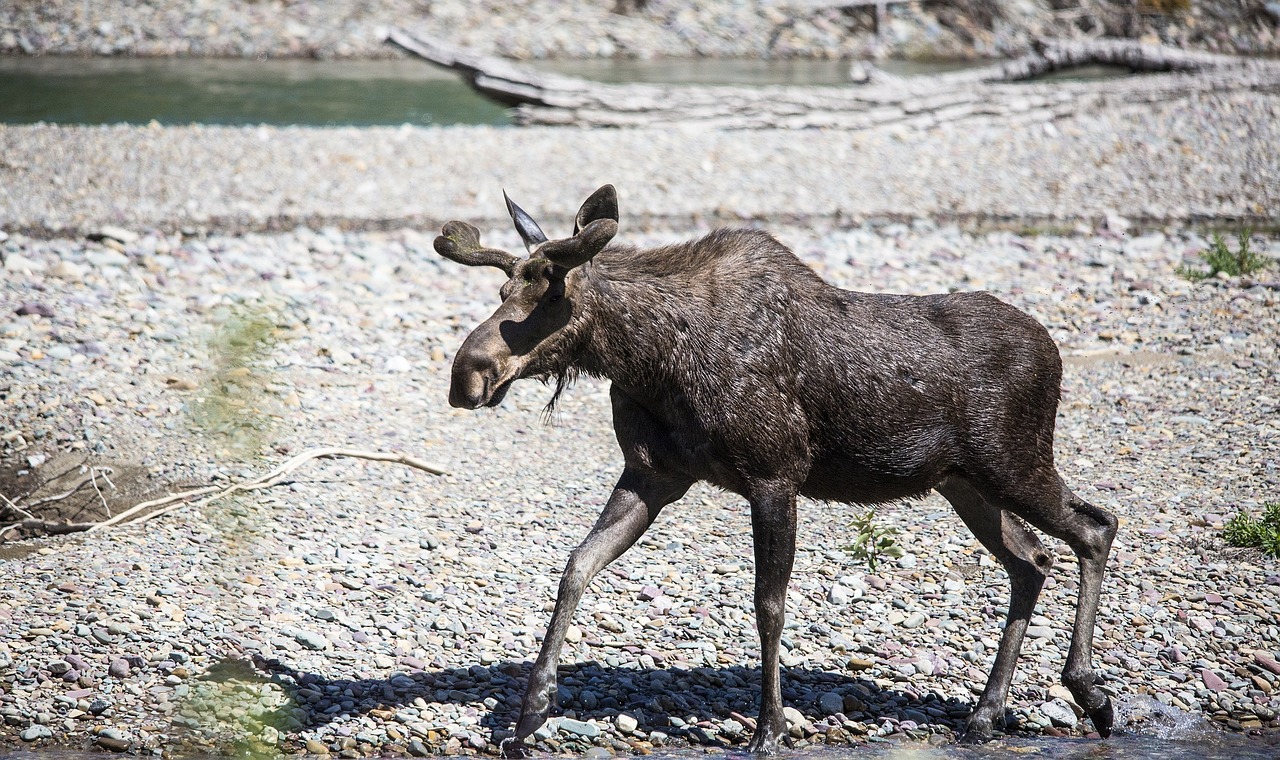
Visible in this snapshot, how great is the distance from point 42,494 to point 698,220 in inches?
285

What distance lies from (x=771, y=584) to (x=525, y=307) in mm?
1459

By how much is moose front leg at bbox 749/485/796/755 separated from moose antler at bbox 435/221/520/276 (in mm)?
1319

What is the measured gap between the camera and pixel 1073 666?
5.43m

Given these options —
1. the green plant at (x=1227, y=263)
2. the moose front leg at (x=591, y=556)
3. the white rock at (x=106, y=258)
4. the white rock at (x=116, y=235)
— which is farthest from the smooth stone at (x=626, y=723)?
the white rock at (x=116, y=235)

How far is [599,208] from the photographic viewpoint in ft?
15.8

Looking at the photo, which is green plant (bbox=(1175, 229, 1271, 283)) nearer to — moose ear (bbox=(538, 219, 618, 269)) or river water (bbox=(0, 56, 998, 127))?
moose ear (bbox=(538, 219, 618, 269))

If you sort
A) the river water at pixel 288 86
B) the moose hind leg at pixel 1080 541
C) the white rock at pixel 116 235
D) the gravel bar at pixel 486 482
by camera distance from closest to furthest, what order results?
the moose hind leg at pixel 1080 541 → the gravel bar at pixel 486 482 → the white rock at pixel 116 235 → the river water at pixel 288 86

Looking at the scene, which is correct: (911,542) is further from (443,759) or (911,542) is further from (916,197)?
(916,197)

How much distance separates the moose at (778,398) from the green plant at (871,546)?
1.15 meters

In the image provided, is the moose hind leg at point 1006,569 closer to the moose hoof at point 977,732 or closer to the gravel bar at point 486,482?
the moose hoof at point 977,732

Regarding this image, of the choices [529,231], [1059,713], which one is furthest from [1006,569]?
[529,231]

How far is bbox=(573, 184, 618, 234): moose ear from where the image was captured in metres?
A: 4.74

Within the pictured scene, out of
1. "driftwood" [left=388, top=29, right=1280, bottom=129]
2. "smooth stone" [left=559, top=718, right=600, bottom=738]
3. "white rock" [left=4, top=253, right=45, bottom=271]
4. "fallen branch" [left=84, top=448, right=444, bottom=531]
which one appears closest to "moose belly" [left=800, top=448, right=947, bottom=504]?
"smooth stone" [left=559, top=718, right=600, bottom=738]

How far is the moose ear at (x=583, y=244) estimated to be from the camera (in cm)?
458
